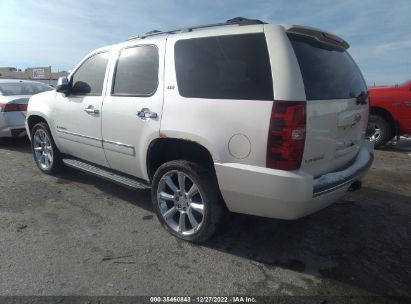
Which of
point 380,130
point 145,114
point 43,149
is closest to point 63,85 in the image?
point 43,149

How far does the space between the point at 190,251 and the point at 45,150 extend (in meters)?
3.37

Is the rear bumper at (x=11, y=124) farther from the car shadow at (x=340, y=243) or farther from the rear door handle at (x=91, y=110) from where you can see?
the car shadow at (x=340, y=243)

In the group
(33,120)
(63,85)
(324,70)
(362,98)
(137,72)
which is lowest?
(33,120)

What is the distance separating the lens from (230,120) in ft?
8.84

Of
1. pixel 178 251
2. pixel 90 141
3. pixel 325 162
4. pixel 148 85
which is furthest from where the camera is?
pixel 90 141

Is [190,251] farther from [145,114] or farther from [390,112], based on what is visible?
[390,112]

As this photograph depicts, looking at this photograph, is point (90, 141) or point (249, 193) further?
point (90, 141)

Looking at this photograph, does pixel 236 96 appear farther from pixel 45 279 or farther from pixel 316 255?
pixel 45 279

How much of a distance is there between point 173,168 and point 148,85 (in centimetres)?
89

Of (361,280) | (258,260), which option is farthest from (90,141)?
(361,280)

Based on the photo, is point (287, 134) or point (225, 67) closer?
point (287, 134)

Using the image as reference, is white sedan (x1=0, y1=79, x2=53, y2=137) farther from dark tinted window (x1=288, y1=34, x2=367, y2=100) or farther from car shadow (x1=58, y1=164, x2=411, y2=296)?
dark tinted window (x1=288, y1=34, x2=367, y2=100)

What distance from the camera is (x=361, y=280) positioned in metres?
2.67

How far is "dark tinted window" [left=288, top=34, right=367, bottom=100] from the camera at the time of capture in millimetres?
2682
